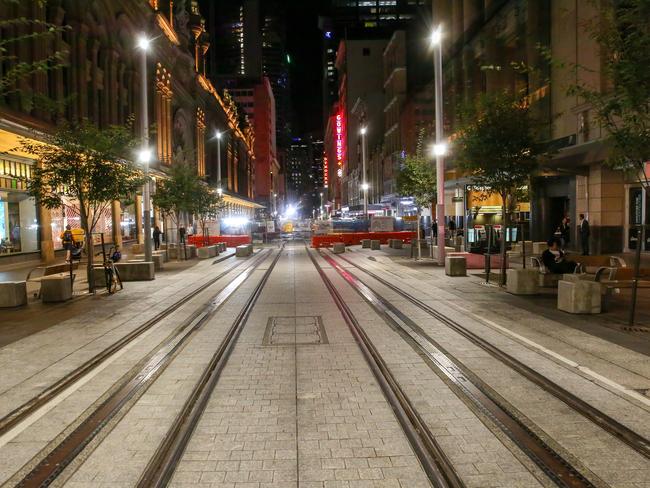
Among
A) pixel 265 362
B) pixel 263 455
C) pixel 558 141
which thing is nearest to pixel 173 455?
pixel 263 455

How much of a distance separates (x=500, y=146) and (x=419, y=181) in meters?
10.3

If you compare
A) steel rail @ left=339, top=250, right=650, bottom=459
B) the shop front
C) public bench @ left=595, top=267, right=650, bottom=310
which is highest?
the shop front

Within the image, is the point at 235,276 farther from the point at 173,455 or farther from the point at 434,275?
the point at 173,455

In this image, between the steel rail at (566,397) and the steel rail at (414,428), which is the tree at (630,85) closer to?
the steel rail at (566,397)

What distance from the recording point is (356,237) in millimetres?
41719

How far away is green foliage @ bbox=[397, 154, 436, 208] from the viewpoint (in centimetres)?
2550

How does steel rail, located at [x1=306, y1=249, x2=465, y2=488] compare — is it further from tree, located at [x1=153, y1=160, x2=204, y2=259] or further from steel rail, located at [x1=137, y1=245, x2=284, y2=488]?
A: tree, located at [x1=153, y1=160, x2=204, y2=259]

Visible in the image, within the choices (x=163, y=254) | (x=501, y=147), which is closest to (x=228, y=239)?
(x=163, y=254)

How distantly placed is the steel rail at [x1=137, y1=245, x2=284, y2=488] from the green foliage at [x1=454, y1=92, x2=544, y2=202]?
9.23 meters

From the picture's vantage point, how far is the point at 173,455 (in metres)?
4.85

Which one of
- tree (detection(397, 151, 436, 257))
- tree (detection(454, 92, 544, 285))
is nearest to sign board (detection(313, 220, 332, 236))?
tree (detection(397, 151, 436, 257))

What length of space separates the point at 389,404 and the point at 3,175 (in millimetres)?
23501

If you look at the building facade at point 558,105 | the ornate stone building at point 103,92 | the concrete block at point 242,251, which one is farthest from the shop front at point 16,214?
the building facade at point 558,105

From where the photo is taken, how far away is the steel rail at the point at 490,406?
14.7 ft
